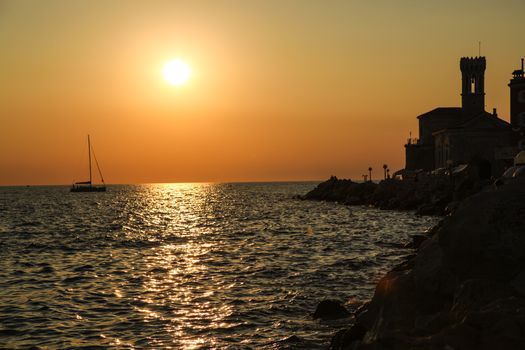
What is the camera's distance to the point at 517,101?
62938 mm

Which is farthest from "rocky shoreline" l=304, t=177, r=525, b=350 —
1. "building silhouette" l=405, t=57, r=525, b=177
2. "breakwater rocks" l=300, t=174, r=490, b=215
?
"building silhouette" l=405, t=57, r=525, b=177

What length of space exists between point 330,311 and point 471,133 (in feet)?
237

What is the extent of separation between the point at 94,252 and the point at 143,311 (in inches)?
677

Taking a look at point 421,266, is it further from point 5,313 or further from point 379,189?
point 379,189

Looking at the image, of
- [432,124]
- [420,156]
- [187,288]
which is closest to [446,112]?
[432,124]

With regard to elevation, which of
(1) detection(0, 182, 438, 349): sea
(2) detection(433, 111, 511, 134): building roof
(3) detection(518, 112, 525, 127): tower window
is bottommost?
(1) detection(0, 182, 438, 349): sea

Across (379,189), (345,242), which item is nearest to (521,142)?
(379,189)

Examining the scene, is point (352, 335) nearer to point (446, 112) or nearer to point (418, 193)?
point (418, 193)

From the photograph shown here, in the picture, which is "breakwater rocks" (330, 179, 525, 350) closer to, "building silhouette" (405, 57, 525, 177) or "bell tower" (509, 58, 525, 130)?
"building silhouette" (405, 57, 525, 177)

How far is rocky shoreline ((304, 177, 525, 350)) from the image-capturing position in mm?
7660

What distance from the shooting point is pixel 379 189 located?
76.9 meters

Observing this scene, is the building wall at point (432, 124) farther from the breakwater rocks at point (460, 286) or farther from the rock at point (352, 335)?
the breakwater rocks at point (460, 286)

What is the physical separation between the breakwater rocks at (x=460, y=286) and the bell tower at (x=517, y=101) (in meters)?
56.6

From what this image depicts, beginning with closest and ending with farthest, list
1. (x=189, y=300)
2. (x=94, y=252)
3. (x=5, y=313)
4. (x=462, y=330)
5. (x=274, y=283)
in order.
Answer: (x=462, y=330) < (x=5, y=313) < (x=189, y=300) < (x=274, y=283) < (x=94, y=252)
